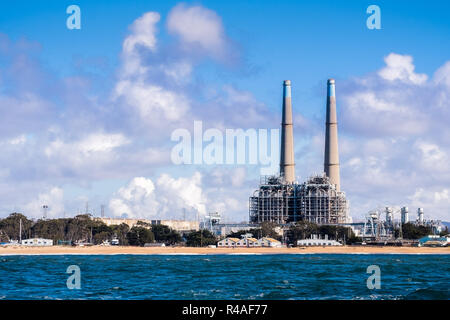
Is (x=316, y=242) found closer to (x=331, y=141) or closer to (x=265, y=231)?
(x=265, y=231)

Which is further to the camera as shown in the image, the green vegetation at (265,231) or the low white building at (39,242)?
the low white building at (39,242)

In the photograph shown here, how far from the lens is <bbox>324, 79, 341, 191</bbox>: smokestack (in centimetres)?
18525

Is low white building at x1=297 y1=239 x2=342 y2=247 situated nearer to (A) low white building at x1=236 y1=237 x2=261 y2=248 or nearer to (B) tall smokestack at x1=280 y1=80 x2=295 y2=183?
(A) low white building at x1=236 y1=237 x2=261 y2=248

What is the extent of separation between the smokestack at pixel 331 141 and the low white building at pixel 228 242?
96.6 feet

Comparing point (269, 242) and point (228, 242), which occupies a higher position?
point (269, 242)

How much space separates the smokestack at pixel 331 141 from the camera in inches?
7293

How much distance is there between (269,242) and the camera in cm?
18562

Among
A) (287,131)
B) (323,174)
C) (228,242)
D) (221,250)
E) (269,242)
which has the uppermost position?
(287,131)

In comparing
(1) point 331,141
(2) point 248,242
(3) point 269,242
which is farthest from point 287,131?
(2) point 248,242

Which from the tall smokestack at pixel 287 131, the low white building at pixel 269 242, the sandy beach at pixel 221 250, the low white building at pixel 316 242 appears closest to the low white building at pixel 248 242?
the low white building at pixel 269 242

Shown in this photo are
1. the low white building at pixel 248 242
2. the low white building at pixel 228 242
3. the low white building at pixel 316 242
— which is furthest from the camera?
the low white building at pixel 228 242

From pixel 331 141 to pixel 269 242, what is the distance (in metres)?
29.4

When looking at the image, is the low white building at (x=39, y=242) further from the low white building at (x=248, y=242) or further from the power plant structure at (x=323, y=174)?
the power plant structure at (x=323, y=174)
